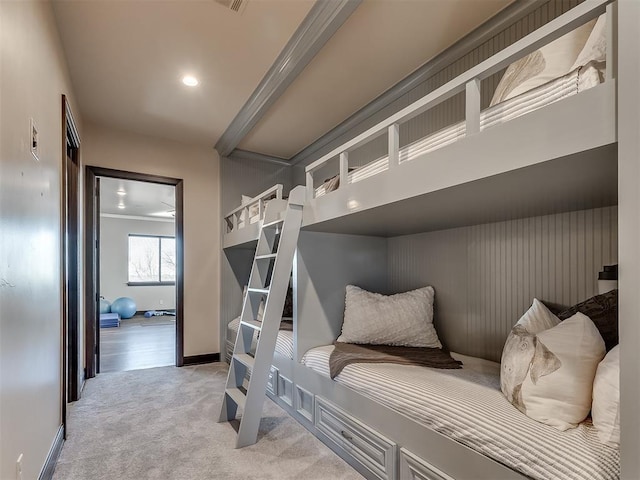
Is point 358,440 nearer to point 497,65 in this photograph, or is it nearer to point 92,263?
point 497,65

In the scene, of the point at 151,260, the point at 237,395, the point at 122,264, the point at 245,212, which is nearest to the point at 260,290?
the point at 237,395

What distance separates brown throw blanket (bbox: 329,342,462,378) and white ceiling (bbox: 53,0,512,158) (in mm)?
2046

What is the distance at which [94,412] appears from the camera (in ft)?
8.75

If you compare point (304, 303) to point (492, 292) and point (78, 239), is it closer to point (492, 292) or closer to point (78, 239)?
point (492, 292)

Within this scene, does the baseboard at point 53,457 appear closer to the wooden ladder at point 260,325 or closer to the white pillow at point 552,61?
the wooden ladder at point 260,325

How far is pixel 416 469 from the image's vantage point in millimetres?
1527

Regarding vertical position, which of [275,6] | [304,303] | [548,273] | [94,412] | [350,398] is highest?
[275,6]

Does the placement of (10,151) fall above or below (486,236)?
above

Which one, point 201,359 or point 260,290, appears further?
point 201,359

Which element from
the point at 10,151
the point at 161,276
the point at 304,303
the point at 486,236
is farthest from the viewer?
the point at 161,276

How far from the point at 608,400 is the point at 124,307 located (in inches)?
333

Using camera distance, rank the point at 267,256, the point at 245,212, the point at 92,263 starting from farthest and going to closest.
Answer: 1. the point at 245,212
2. the point at 92,263
3. the point at 267,256

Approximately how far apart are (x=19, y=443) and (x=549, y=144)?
2.14 m

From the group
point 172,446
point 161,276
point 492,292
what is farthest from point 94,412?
point 161,276
